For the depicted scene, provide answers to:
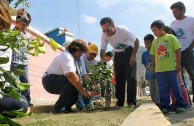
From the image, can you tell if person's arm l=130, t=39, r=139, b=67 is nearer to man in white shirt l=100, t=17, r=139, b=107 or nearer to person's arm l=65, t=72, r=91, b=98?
man in white shirt l=100, t=17, r=139, b=107

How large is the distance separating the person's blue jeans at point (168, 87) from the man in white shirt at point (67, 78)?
0.96 meters

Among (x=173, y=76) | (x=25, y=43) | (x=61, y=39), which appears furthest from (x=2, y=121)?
(x=61, y=39)

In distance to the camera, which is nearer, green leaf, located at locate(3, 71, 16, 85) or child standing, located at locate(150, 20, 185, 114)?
green leaf, located at locate(3, 71, 16, 85)

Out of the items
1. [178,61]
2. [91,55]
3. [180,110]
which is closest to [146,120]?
[180,110]

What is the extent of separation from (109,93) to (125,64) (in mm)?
493

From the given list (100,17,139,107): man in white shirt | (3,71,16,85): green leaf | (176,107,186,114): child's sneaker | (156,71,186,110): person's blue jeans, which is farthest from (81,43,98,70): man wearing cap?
(3,71,16,85): green leaf

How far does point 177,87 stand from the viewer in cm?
441

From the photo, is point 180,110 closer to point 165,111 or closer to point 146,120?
point 165,111

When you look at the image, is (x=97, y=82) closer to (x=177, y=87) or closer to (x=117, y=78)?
(x=117, y=78)

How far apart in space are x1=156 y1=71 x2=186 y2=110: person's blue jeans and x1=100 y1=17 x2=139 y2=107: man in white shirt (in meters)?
0.60

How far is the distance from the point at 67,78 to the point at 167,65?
1303 millimetres

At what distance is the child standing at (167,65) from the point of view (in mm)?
4406

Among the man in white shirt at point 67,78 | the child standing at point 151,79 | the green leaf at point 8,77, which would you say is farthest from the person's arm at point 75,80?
the green leaf at point 8,77

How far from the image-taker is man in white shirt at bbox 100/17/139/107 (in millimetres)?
5031
